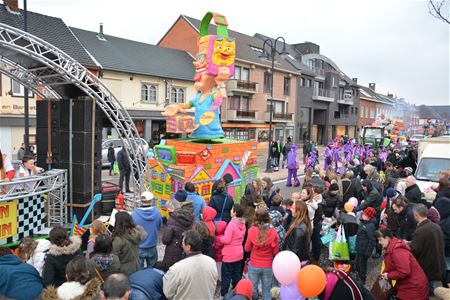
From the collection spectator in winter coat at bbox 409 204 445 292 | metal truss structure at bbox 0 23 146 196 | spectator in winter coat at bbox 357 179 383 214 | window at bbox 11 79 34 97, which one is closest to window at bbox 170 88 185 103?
window at bbox 11 79 34 97

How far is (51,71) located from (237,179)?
5638mm

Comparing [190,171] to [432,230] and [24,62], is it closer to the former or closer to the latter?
[24,62]

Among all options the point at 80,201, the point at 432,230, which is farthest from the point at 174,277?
the point at 80,201

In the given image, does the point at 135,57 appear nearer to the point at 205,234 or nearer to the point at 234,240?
the point at 234,240

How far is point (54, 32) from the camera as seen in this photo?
21.0 meters

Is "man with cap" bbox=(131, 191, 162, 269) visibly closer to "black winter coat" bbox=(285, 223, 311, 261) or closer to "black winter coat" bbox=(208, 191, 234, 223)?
"black winter coat" bbox=(208, 191, 234, 223)

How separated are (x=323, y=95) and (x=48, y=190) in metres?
37.3

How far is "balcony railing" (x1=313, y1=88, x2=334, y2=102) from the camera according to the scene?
39656mm

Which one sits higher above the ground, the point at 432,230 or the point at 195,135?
the point at 195,135

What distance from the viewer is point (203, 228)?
4336 millimetres

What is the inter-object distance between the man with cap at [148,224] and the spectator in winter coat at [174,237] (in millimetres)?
622

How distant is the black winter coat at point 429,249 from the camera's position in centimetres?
462

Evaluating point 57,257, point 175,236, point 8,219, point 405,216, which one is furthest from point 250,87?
point 57,257

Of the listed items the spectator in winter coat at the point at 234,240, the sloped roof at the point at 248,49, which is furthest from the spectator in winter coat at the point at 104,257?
the sloped roof at the point at 248,49
